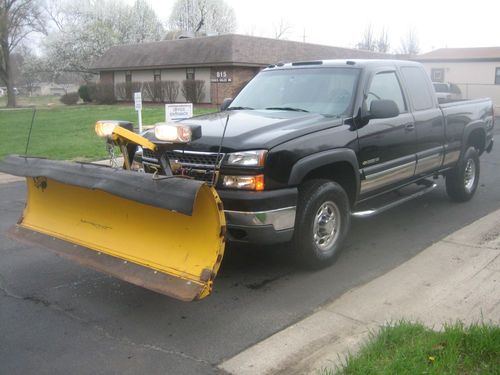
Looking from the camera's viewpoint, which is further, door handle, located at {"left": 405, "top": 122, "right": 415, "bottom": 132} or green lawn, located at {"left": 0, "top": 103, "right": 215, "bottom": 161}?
green lawn, located at {"left": 0, "top": 103, "right": 215, "bottom": 161}

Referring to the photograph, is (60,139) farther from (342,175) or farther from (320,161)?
(320,161)

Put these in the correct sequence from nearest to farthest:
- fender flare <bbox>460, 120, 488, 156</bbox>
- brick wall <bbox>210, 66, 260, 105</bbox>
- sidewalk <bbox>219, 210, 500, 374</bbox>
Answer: sidewalk <bbox>219, 210, 500, 374</bbox>, fender flare <bbox>460, 120, 488, 156</bbox>, brick wall <bbox>210, 66, 260, 105</bbox>

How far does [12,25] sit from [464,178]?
146 ft

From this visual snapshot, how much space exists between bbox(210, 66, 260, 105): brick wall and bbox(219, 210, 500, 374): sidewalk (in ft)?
Result: 87.0

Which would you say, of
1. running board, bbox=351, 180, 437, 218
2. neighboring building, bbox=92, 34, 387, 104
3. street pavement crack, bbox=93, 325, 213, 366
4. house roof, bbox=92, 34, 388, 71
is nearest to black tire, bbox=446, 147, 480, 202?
running board, bbox=351, 180, 437, 218

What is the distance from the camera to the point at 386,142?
18.5 feet

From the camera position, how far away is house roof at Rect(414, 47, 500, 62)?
128ft

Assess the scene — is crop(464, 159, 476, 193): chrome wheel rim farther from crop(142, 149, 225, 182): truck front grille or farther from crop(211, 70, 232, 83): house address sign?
crop(211, 70, 232, 83): house address sign

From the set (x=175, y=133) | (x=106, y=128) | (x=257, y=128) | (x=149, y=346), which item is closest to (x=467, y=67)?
(x=257, y=128)

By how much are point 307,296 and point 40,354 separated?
6.84 ft

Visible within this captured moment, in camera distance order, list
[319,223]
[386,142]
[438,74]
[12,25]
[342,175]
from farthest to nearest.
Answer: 1. [12,25]
2. [438,74]
3. [386,142]
4. [342,175]
5. [319,223]

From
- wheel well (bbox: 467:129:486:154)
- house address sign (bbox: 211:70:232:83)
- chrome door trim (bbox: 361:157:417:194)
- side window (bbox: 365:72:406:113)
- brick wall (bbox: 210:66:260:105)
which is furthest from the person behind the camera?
brick wall (bbox: 210:66:260:105)

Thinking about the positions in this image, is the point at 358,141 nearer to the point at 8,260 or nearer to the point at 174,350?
the point at 174,350

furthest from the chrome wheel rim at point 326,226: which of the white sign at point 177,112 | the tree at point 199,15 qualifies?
the tree at point 199,15
